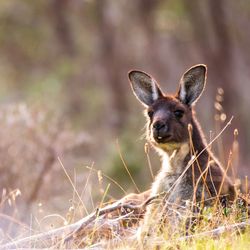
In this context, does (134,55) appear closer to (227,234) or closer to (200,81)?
(200,81)

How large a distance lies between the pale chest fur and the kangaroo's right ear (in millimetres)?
741

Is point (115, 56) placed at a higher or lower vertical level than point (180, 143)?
lower

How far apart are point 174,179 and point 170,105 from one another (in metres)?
1.02

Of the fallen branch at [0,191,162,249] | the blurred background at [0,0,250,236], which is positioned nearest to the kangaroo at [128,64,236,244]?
the fallen branch at [0,191,162,249]

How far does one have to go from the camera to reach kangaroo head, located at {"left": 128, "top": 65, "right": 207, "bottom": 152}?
410 inches

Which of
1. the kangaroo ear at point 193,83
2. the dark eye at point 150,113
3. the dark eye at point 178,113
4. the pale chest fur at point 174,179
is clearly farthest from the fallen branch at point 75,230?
the kangaroo ear at point 193,83

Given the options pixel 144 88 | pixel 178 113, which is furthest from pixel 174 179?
pixel 144 88

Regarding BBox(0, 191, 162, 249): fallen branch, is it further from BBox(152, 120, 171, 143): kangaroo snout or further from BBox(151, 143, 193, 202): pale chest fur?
BBox(152, 120, 171, 143): kangaroo snout

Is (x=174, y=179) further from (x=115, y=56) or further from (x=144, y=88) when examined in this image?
(x=115, y=56)

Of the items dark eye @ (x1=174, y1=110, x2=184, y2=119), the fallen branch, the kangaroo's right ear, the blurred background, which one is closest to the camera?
the fallen branch

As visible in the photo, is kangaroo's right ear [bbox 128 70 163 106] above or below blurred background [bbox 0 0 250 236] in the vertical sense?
above

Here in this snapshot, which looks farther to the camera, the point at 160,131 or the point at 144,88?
the point at 144,88

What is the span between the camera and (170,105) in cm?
1071

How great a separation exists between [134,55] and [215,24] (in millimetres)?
6894
